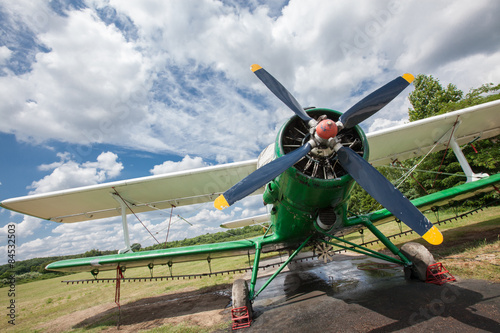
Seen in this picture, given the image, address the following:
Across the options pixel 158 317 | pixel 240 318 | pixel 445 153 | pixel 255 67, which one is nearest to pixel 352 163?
pixel 255 67

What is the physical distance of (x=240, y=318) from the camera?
4.14m

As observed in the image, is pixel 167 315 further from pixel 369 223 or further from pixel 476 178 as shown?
pixel 476 178

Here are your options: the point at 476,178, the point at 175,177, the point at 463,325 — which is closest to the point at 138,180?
the point at 175,177

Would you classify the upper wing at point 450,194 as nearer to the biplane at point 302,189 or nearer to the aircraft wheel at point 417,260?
the biplane at point 302,189

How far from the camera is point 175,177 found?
313 inches

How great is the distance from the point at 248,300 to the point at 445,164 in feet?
71.7

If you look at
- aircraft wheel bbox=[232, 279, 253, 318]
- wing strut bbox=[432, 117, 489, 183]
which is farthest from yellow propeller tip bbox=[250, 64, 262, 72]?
wing strut bbox=[432, 117, 489, 183]

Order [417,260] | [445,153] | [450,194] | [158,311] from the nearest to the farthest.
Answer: [417,260] < [450,194] < [158,311] < [445,153]

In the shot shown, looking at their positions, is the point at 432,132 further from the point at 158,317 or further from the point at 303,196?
the point at 158,317

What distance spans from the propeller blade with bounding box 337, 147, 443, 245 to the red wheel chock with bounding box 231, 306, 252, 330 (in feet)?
10.3

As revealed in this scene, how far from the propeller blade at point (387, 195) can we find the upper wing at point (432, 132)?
452 cm

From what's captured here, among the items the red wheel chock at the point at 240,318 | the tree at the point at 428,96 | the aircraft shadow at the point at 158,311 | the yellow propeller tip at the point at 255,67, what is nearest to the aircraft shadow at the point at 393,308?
the red wheel chock at the point at 240,318

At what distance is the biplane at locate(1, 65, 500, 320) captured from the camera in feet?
12.5

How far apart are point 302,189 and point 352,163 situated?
3.19 feet
